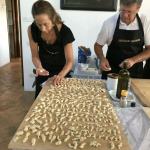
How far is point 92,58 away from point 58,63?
114 cm

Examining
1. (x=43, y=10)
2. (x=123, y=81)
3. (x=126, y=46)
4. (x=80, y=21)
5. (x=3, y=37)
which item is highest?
(x=43, y=10)

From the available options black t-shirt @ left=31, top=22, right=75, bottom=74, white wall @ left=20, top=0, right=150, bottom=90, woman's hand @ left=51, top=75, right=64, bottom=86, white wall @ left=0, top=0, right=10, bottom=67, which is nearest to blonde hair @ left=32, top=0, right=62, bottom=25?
black t-shirt @ left=31, top=22, right=75, bottom=74

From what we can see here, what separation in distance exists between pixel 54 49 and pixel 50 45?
0.04 meters

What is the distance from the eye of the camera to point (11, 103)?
9.59 feet

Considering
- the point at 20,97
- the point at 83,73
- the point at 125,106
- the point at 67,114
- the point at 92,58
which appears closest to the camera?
the point at 67,114

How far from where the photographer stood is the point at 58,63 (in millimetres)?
1696

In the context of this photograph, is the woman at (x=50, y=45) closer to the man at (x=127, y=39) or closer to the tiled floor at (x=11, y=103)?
the man at (x=127, y=39)

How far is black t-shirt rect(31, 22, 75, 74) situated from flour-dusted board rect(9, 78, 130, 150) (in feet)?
1.09

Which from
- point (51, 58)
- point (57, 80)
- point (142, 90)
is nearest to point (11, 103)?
point (51, 58)

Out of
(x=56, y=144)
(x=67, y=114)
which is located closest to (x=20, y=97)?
(x=67, y=114)

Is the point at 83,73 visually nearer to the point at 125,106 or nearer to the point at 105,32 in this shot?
the point at 105,32

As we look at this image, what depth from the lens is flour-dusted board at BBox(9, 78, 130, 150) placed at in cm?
87

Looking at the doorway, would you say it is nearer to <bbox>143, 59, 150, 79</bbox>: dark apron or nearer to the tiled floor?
the tiled floor

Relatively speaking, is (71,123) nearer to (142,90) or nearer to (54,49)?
(142,90)
